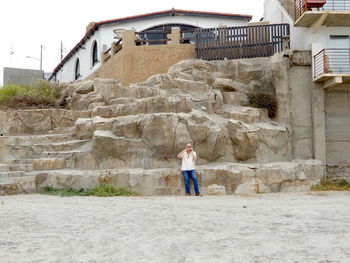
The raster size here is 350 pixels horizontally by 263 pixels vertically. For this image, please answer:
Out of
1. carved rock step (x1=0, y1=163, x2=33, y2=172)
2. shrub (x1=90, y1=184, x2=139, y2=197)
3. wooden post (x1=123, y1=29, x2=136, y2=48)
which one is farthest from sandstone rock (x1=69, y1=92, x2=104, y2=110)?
shrub (x1=90, y1=184, x2=139, y2=197)

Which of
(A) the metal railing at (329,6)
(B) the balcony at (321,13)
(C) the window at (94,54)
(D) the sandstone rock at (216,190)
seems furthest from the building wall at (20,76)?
(D) the sandstone rock at (216,190)

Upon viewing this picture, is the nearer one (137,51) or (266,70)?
(266,70)

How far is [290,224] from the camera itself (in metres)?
7.02

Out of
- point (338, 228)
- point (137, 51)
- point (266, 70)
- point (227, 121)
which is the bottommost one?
point (338, 228)

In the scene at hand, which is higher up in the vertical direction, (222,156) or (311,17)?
(311,17)

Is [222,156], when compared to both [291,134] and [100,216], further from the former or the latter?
[100,216]

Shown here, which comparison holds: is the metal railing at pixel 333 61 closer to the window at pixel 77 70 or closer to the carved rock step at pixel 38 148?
the carved rock step at pixel 38 148

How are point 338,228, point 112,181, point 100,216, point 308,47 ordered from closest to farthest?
point 338,228, point 100,216, point 112,181, point 308,47

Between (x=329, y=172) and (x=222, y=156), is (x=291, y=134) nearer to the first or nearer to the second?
(x=329, y=172)

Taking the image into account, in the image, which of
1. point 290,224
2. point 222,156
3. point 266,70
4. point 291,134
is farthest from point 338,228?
point 266,70

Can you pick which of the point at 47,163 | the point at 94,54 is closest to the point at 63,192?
the point at 47,163

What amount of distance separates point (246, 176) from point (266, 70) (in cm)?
627

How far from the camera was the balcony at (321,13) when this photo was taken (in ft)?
54.7

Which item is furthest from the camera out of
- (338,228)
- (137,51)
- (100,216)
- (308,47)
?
(137,51)
